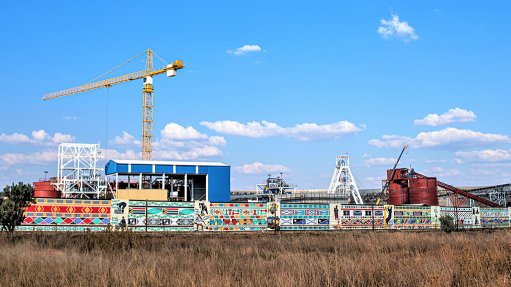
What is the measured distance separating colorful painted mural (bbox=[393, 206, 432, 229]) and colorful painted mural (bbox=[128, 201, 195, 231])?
2237cm

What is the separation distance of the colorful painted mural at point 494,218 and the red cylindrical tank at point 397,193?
76.8 ft

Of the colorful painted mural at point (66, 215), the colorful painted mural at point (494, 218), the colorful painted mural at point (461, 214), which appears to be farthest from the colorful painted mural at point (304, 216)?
the colorful painted mural at point (494, 218)

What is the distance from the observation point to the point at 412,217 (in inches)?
2019

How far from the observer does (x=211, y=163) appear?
69750 mm

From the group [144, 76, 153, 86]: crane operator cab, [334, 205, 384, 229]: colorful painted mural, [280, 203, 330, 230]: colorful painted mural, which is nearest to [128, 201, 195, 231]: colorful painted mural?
[280, 203, 330, 230]: colorful painted mural

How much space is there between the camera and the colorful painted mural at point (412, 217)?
50.4 metres

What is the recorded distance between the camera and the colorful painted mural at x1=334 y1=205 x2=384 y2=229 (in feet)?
155

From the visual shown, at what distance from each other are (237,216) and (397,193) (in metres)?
49.5

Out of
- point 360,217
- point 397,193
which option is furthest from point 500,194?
point 360,217

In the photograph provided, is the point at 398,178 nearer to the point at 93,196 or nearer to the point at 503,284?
the point at 93,196

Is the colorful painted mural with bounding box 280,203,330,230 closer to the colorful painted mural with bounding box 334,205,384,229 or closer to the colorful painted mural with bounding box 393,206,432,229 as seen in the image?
the colorful painted mural with bounding box 334,205,384,229

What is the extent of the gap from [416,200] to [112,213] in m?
56.4

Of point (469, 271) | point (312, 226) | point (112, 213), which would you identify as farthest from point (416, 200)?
point (469, 271)

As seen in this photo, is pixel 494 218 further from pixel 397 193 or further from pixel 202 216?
pixel 202 216
